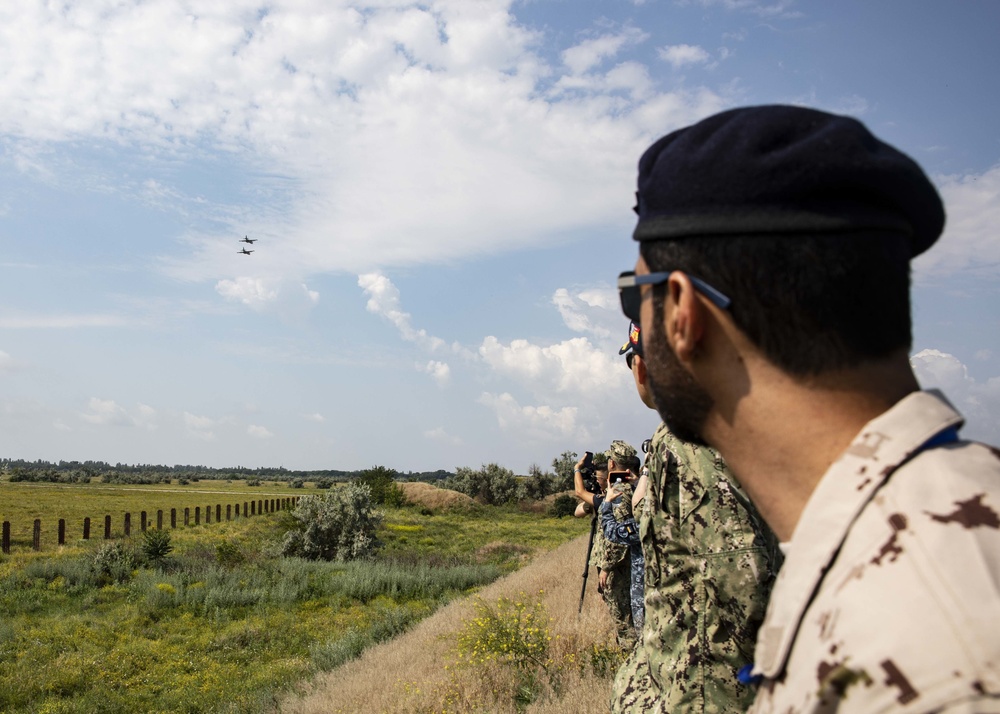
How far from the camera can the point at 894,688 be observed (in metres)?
0.80

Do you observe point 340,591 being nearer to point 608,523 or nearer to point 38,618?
point 38,618

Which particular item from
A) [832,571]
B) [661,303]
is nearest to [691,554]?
[661,303]

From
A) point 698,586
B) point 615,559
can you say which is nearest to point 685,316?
point 698,586

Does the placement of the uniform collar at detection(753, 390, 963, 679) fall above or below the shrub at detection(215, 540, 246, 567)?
above

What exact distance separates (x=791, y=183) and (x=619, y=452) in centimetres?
636

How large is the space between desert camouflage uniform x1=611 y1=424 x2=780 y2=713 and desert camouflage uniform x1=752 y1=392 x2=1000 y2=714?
5.23 ft

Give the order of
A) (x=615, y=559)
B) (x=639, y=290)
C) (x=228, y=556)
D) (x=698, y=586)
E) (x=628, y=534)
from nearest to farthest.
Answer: (x=639, y=290)
(x=698, y=586)
(x=628, y=534)
(x=615, y=559)
(x=228, y=556)

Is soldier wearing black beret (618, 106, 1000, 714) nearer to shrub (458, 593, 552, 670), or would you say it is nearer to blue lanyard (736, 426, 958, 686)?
blue lanyard (736, 426, 958, 686)

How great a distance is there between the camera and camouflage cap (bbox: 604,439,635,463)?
289 inches

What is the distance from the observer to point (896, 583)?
33.4 inches

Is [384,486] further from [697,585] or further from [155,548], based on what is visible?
[697,585]

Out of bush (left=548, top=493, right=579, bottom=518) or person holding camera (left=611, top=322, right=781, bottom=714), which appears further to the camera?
bush (left=548, top=493, right=579, bottom=518)

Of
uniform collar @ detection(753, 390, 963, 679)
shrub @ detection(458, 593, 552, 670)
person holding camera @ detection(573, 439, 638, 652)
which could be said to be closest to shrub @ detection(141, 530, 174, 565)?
shrub @ detection(458, 593, 552, 670)

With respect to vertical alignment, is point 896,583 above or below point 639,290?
below
